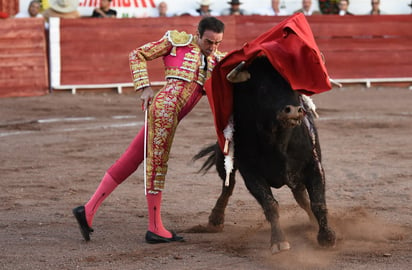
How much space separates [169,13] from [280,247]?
8961mm

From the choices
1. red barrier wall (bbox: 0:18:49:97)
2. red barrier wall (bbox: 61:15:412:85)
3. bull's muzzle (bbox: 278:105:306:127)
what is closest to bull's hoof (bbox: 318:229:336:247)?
bull's muzzle (bbox: 278:105:306:127)

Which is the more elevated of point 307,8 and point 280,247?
point 280,247

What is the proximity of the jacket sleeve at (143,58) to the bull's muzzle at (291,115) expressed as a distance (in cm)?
78

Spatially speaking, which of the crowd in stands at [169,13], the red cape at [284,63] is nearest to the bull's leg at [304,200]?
the red cape at [284,63]

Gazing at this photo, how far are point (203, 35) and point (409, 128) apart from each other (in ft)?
15.5

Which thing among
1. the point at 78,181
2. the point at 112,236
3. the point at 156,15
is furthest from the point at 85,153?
the point at 156,15

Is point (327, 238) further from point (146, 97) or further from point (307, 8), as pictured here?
point (307, 8)

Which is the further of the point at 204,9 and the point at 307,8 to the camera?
the point at 307,8

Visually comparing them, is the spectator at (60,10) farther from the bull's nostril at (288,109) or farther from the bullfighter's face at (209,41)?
the bull's nostril at (288,109)

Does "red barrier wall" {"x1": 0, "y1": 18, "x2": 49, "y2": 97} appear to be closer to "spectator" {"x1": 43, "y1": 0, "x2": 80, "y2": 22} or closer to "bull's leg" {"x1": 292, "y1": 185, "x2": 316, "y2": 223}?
"spectator" {"x1": 43, "y1": 0, "x2": 80, "y2": 22}

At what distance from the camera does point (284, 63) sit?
3.88 m

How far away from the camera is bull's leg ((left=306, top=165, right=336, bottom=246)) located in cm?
404

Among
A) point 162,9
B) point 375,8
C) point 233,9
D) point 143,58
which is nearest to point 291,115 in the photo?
point 143,58

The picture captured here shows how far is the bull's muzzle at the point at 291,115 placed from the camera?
144 inches
